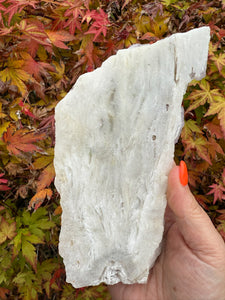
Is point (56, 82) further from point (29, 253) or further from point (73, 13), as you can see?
point (29, 253)

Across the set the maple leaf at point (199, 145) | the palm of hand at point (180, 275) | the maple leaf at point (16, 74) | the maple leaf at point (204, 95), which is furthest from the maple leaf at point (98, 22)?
the palm of hand at point (180, 275)

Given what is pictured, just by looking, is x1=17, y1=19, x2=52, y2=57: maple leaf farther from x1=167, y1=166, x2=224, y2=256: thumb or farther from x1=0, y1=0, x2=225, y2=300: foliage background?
x1=167, y1=166, x2=224, y2=256: thumb

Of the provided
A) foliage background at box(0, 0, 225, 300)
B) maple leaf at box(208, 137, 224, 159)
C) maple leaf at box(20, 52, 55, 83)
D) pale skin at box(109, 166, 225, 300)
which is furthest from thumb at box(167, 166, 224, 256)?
maple leaf at box(20, 52, 55, 83)

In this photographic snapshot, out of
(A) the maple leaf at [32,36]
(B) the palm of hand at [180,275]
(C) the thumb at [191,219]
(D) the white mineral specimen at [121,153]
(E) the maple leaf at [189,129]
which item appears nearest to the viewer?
(D) the white mineral specimen at [121,153]

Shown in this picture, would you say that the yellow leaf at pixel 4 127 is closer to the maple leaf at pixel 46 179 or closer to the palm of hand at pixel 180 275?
the maple leaf at pixel 46 179

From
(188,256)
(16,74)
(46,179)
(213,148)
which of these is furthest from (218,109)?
(16,74)

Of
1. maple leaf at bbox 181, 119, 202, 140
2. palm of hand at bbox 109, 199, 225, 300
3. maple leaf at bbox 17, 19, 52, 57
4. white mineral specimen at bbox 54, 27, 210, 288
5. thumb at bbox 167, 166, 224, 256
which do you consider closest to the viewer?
white mineral specimen at bbox 54, 27, 210, 288

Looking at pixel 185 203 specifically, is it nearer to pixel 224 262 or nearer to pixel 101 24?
pixel 224 262
